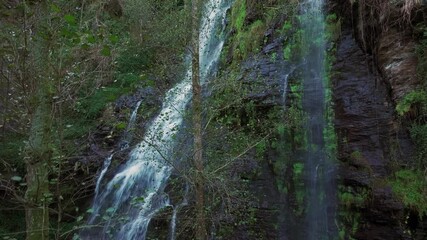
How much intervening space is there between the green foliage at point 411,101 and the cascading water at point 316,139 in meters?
1.50

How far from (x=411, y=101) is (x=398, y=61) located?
3.28 ft

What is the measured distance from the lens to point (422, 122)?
22.5ft

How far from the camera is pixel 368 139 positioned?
7.28m

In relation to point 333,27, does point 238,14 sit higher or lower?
higher

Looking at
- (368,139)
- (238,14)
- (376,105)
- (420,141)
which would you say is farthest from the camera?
(238,14)

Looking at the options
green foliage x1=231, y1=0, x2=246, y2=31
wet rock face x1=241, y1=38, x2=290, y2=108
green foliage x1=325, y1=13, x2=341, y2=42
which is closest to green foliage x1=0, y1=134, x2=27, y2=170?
wet rock face x1=241, y1=38, x2=290, y2=108

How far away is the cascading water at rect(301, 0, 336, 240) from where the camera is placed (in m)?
7.28

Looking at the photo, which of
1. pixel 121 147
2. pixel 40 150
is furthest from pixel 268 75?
pixel 40 150

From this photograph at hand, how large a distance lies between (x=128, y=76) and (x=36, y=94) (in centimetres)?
1102

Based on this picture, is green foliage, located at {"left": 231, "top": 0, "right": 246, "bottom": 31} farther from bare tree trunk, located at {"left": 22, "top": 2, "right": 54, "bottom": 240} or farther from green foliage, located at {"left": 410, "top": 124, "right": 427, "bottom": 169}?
bare tree trunk, located at {"left": 22, "top": 2, "right": 54, "bottom": 240}

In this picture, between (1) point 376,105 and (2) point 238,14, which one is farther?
(2) point 238,14

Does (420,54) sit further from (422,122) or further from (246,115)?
(246,115)

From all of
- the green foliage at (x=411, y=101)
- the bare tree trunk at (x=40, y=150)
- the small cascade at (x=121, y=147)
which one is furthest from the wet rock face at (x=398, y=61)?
the bare tree trunk at (x=40, y=150)

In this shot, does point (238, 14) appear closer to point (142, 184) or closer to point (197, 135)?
point (142, 184)
